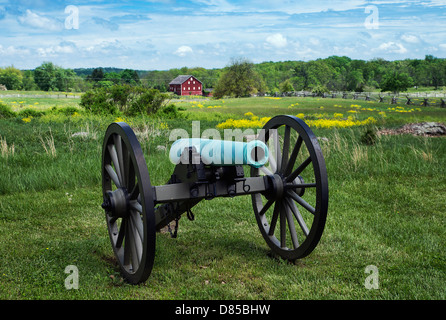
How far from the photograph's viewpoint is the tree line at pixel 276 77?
199 ft

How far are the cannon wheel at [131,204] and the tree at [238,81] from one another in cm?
5578

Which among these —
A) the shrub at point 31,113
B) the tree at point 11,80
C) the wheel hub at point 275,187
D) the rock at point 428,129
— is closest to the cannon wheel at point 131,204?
the wheel hub at point 275,187

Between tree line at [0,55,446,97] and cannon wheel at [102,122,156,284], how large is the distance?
158 feet

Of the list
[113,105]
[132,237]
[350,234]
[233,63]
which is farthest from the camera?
[233,63]

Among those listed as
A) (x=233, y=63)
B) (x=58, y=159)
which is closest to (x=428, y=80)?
(x=233, y=63)

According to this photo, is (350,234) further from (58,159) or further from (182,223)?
(58,159)

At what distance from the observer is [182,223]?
18.4ft

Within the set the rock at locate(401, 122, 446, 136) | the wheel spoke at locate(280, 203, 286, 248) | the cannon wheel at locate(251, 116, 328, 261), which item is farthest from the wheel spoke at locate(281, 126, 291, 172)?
the rock at locate(401, 122, 446, 136)

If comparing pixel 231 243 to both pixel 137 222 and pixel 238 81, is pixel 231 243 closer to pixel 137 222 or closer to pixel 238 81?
pixel 137 222

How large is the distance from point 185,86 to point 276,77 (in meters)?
34.4

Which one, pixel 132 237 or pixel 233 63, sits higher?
pixel 233 63

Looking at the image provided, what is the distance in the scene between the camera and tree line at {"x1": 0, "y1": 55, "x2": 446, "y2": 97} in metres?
60.8

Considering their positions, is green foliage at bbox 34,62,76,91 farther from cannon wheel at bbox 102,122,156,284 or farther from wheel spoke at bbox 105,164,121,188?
cannon wheel at bbox 102,122,156,284
